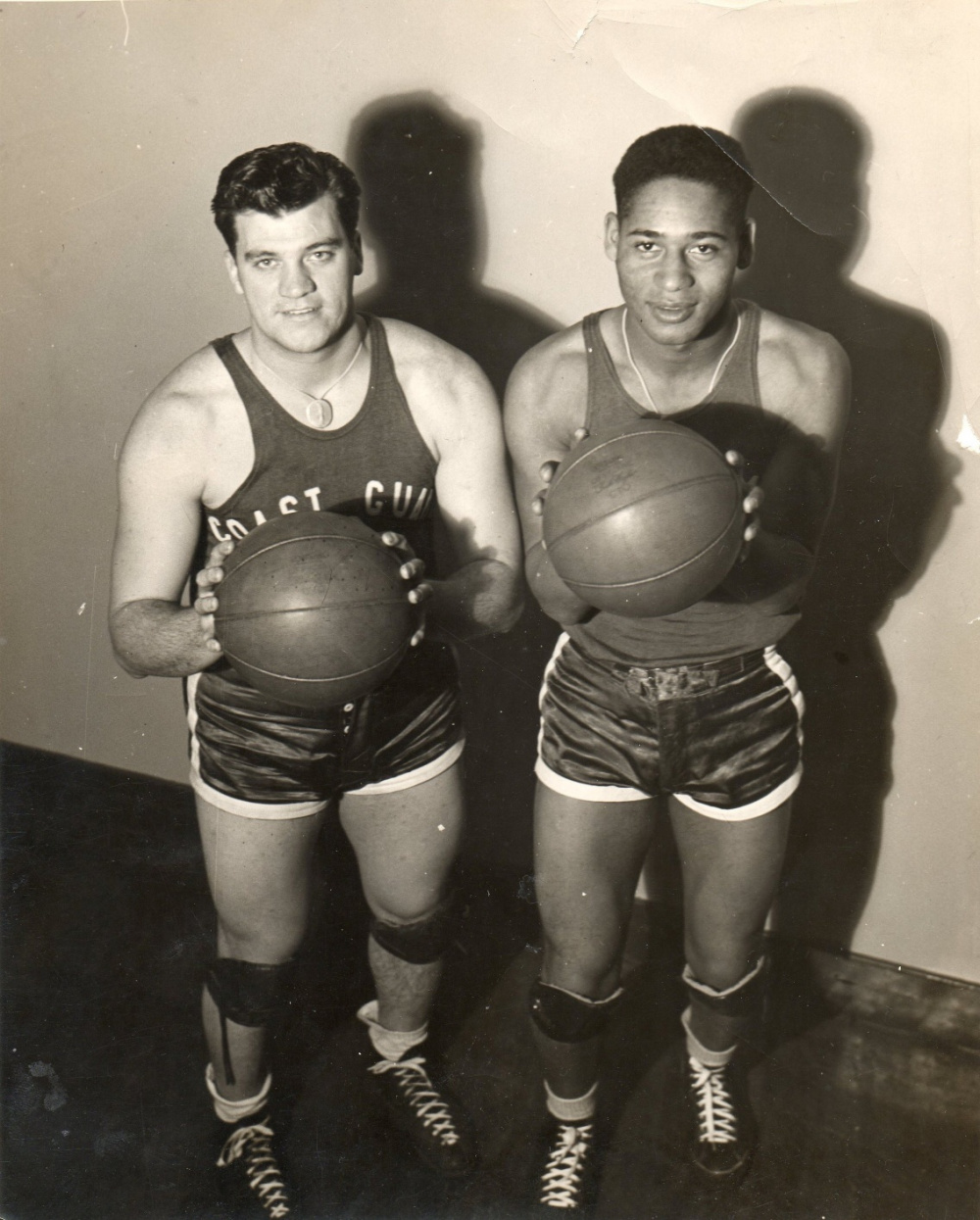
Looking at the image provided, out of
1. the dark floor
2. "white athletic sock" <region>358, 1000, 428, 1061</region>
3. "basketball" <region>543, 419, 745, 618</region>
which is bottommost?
the dark floor

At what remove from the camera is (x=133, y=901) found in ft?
11.3

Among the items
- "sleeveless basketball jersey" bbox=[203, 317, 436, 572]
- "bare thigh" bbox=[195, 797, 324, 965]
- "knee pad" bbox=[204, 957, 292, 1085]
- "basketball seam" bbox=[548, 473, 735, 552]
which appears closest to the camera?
"basketball seam" bbox=[548, 473, 735, 552]

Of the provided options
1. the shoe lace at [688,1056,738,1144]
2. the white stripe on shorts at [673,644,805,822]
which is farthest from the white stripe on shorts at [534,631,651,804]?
the shoe lace at [688,1056,738,1144]

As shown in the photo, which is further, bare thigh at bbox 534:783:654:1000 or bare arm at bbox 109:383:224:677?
bare thigh at bbox 534:783:654:1000

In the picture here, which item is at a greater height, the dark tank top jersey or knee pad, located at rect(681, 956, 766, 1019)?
the dark tank top jersey

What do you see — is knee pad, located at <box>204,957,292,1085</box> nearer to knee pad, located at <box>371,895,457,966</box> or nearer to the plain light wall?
knee pad, located at <box>371,895,457,966</box>

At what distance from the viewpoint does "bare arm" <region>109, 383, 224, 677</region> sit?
7.06ft

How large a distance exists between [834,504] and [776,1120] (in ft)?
5.91

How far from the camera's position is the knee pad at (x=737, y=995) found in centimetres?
246

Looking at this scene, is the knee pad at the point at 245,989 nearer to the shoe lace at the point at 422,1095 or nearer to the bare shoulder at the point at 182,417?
the shoe lace at the point at 422,1095

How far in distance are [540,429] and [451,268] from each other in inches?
38.5

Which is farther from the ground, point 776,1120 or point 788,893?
point 788,893

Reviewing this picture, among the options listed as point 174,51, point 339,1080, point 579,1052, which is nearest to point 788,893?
point 579,1052

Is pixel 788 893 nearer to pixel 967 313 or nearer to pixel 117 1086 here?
pixel 967 313
